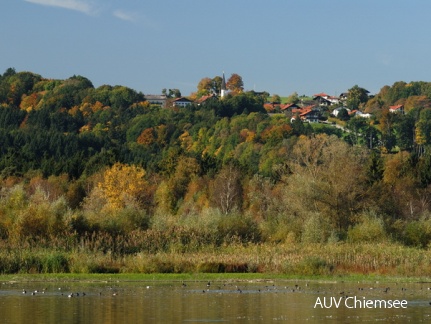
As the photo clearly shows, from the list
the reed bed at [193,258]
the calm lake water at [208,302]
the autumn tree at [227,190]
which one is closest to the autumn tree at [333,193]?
the reed bed at [193,258]

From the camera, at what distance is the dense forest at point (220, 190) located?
57.5 meters

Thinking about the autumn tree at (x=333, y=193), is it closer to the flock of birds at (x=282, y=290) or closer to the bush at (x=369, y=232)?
the bush at (x=369, y=232)

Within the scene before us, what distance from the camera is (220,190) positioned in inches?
3981

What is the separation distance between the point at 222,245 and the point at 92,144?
119 meters

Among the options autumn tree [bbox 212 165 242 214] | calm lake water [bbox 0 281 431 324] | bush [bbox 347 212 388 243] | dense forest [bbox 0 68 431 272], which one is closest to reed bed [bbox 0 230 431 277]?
dense forest [bbox 0 68 431 272]

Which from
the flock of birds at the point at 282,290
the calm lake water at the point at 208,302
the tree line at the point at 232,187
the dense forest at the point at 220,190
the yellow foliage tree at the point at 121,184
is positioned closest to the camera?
the calm lake water at the point at 208,302

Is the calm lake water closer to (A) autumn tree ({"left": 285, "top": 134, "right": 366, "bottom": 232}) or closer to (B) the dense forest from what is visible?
(B) the dense forest

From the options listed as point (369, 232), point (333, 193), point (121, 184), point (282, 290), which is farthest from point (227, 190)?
point (282, 290)

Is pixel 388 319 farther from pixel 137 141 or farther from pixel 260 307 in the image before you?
pixel 137 141

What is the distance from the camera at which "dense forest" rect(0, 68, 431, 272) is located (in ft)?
189

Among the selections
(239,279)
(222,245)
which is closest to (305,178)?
(222,245)

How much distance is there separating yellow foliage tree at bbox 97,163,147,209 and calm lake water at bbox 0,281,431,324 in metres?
54.4

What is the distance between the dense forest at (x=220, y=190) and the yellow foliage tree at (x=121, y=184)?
151mm

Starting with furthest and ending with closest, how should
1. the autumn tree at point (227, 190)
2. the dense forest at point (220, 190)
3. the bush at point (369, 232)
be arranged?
the autumn tree at point (227, 190), the bush at point (369, 232), the dense forest at point (220, 190)
